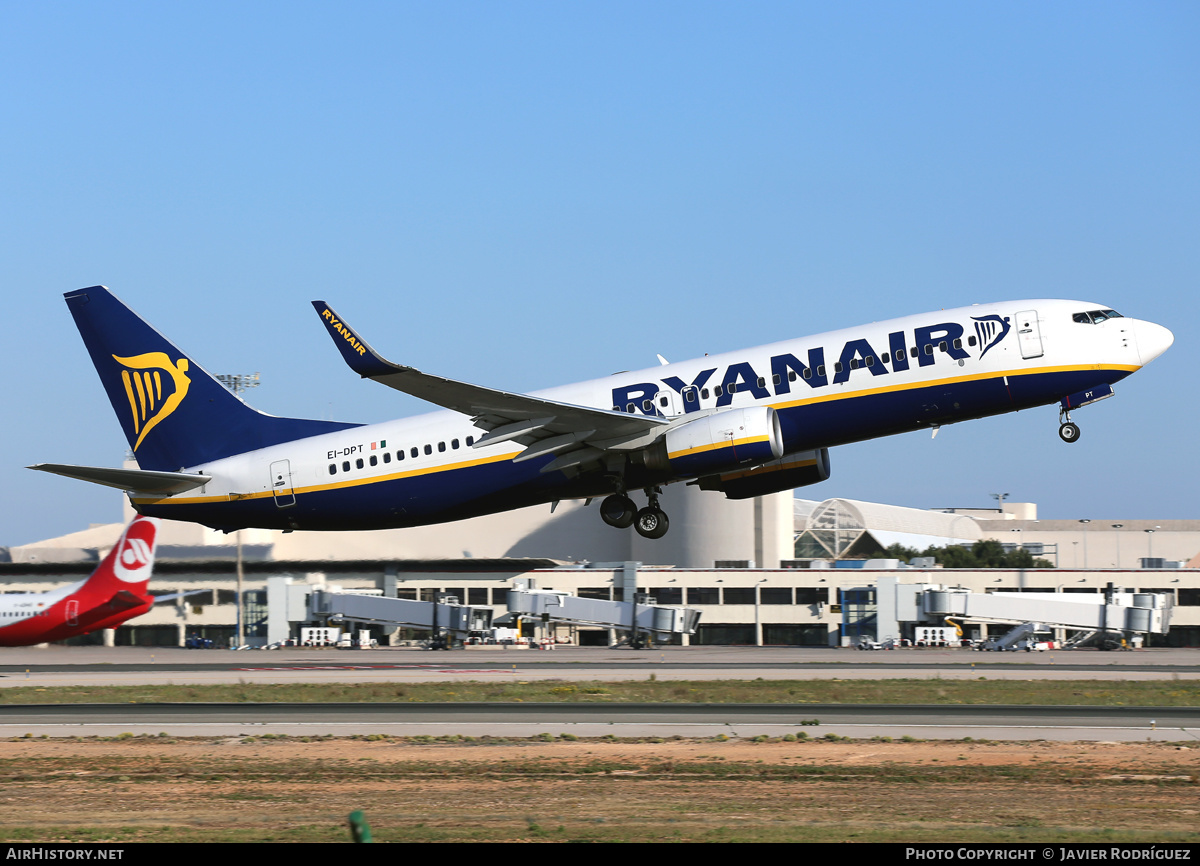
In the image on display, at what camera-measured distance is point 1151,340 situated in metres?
30.2

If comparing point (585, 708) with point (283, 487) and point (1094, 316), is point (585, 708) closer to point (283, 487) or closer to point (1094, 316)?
point (283, 487)

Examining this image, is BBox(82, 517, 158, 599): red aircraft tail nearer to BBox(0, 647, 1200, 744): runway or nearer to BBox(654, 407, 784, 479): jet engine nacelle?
BBox(0, 647, 1200, 744): runway

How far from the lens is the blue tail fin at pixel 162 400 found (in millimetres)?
36000

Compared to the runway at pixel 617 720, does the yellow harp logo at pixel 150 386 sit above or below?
above

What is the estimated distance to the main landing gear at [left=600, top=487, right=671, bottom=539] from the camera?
108 feet

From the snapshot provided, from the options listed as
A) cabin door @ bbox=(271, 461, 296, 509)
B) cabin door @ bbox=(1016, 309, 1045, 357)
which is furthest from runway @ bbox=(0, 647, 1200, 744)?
cabin door @ bbox=(1016, 309, 1045, 357)

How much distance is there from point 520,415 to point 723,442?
5.16m

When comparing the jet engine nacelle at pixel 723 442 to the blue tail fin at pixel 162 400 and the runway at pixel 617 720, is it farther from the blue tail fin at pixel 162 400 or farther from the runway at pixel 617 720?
the blue tail fin at pixel 162 400

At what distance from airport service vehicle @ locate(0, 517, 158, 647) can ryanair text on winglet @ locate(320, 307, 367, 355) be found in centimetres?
2766

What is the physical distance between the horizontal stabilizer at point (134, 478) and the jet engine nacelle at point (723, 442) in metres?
13.8

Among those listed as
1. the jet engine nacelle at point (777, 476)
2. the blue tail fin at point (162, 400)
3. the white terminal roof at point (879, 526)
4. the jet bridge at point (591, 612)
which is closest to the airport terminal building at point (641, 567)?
the white terminal roof at point (879, 526)

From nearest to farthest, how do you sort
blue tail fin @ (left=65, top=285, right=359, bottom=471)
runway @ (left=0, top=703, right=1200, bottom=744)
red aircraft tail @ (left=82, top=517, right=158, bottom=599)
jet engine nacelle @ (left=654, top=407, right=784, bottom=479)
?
runway @ (left=0, top=703, right=1200, bottom=744) → jet engine nacelle @ (left=654, top=407, right=784, bottom=479) → blue tail fin @ (left=65, top=285, right=359, bottom=471) → red aircraft tail @ (left=82, top=517, right=158, bottom=599)
